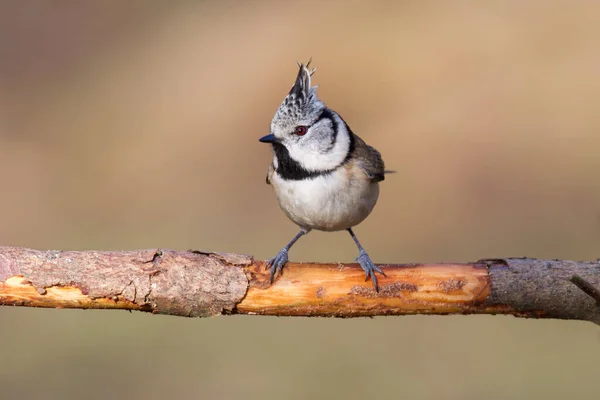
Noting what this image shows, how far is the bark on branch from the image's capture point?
10.8ft

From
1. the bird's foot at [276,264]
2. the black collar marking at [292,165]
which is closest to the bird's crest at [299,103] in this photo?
the black collar marking at [292,165]

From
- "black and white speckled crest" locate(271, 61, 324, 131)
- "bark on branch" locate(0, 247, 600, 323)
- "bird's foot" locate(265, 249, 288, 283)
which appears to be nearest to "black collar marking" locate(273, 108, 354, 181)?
"black and white speckled crest" locate(271, 61, 324, 131)

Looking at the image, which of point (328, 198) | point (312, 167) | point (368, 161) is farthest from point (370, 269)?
point (368, 161)

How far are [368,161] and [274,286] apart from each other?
1.12m

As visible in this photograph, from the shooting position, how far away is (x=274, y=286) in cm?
340

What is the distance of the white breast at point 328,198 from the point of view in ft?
12.8

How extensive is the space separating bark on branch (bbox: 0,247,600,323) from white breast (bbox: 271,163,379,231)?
507 mm

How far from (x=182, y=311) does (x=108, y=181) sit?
5.29 metres

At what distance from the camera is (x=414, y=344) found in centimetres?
639

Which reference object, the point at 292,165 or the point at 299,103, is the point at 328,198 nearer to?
the point at 292,165

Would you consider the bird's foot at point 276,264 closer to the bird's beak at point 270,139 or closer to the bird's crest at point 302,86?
the bird's beak at point 270,139

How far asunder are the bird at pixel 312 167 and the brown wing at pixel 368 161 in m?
0.01

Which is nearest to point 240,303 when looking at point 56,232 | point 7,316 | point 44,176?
point 7,316

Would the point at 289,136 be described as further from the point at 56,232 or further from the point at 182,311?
the point at 56,232
